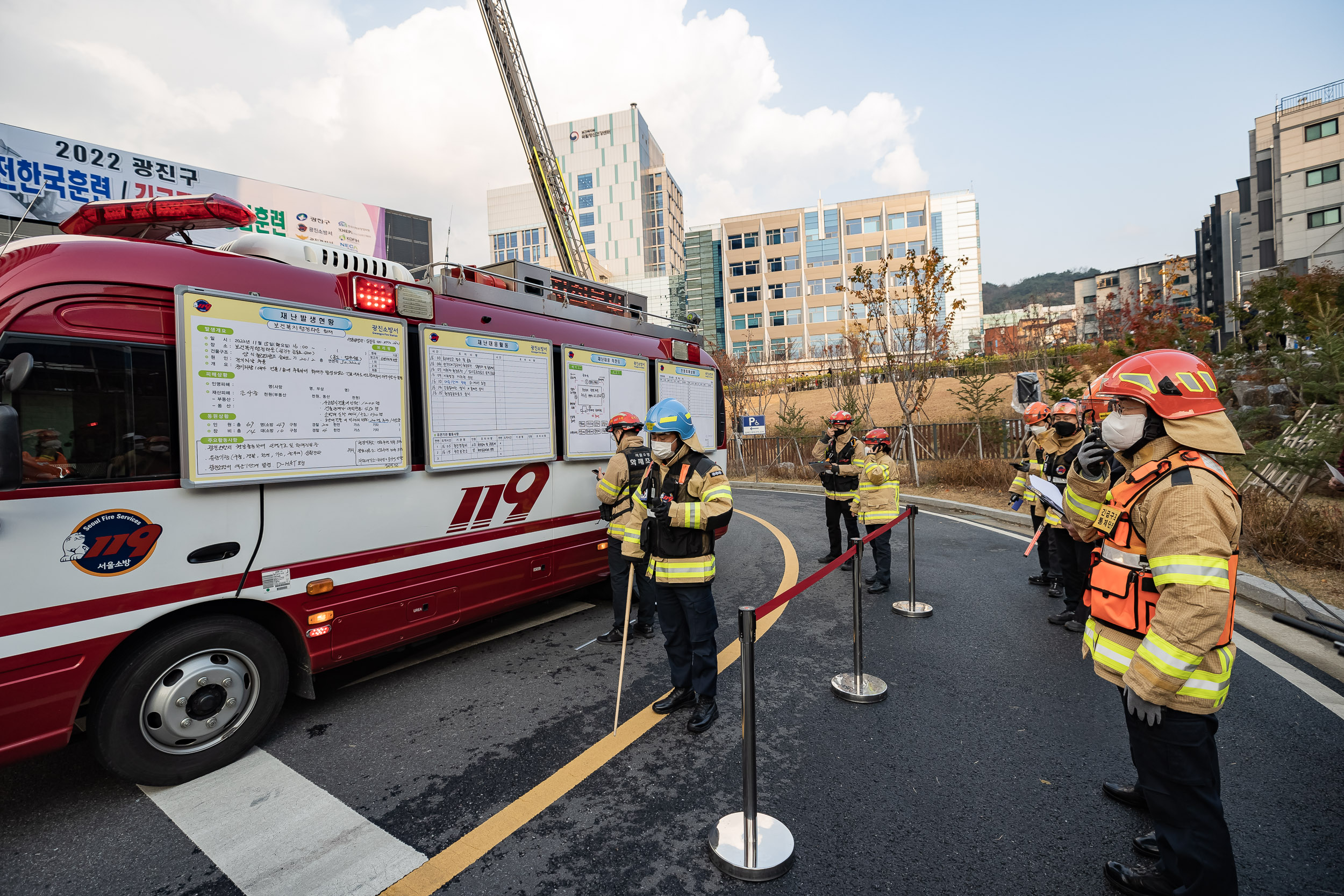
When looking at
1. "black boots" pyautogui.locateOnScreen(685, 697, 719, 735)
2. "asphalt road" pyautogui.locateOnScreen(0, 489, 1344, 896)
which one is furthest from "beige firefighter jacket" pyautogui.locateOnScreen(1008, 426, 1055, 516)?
"black boots" pyautogui.locateOnScreen(685, 697, 719, 735)

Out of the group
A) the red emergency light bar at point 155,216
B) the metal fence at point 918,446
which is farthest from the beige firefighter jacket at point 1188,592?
the metal fence at point 918,446

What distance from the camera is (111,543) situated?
290 cm

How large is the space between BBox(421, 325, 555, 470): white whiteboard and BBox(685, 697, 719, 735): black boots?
94.4 inches

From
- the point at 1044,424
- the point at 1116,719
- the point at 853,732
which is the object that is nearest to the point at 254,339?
the point at 853,732

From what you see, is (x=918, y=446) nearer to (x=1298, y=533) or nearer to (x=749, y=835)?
(x=1298, y=533)

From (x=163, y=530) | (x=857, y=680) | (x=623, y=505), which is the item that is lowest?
(x=857, y=680)

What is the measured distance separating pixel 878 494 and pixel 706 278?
66.6m

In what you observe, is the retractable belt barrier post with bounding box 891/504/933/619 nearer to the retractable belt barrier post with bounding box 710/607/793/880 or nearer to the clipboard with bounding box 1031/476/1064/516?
the clipboard with bounding box 1031/476/1064/516

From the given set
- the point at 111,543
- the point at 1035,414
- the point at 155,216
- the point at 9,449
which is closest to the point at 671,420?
the point at 111,543

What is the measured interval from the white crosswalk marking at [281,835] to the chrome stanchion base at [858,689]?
263 cm

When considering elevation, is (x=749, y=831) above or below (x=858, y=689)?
above

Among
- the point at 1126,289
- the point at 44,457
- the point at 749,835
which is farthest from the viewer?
the point at 1126,289

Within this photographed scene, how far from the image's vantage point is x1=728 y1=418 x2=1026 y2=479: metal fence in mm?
16359

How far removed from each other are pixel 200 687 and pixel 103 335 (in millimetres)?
1902
